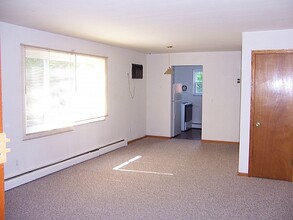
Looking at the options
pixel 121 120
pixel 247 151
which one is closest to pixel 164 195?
pixel 247 151

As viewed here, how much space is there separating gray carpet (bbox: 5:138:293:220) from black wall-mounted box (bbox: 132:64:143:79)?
258 centimetres

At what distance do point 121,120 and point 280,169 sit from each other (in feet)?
12.3

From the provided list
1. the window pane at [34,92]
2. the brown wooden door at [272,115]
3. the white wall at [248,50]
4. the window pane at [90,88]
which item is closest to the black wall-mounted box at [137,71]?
the window pane at [90,88]

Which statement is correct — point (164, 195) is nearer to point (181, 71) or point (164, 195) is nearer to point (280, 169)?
point (280, 169)

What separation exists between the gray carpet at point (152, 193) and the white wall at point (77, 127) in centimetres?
38

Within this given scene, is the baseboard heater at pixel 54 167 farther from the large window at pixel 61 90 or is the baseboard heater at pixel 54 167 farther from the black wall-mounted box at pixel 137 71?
the black wall-mounted box at pixel 137 71

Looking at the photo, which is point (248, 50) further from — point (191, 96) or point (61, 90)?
point (191, 96)

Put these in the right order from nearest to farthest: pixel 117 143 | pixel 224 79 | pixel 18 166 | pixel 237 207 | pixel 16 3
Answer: pixel 16 3 < pixel 237 207 < pixel 18 166 < pixel 117 143 < pixel 224 79

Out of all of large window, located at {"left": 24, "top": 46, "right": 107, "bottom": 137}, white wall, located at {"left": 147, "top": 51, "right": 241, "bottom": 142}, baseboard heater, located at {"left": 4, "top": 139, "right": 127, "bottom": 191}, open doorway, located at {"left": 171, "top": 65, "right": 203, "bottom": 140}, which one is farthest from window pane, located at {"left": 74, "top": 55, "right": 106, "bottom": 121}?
open doorway, located at {"left": 171, "top": 65, "right": 203, "bottom": 140}

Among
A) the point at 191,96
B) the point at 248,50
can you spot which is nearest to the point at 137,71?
the point at 191,96

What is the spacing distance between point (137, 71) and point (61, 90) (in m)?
2.99

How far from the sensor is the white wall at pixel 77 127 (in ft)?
14.3

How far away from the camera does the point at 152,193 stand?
4.22 m

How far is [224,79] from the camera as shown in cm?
789
